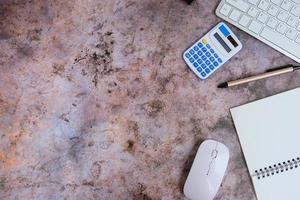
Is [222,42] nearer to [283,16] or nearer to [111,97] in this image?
[283,16]

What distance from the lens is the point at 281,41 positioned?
0.84 m

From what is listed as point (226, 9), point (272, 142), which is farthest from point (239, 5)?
point (272, 142)

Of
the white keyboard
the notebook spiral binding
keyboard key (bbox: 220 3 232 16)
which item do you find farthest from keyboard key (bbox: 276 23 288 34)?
the notebook spiral binding

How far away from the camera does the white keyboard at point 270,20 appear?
84 centimetres

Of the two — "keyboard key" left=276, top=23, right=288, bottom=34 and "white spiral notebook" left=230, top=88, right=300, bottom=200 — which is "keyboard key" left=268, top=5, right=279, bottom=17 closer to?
"keyboard key" left=276, top=23, right=288, bottom=34

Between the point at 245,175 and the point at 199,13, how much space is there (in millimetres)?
326

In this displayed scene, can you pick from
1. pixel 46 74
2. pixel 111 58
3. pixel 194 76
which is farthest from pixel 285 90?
pixel 46 74

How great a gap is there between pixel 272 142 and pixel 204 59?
0.20 m

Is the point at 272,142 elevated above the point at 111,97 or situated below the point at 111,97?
below

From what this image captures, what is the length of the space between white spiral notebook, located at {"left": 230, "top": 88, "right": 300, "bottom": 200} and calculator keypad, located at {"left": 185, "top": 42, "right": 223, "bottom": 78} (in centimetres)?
9

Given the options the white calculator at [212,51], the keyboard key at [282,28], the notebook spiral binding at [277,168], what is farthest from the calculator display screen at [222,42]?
the notebook spiral binding at [277,168]

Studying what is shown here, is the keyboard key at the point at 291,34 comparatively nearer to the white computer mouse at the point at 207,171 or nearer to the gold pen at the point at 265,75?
the gold pen at the point at 265,75

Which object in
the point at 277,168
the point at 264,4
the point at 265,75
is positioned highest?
the point at 264,4

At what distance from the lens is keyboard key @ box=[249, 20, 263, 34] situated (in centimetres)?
84
